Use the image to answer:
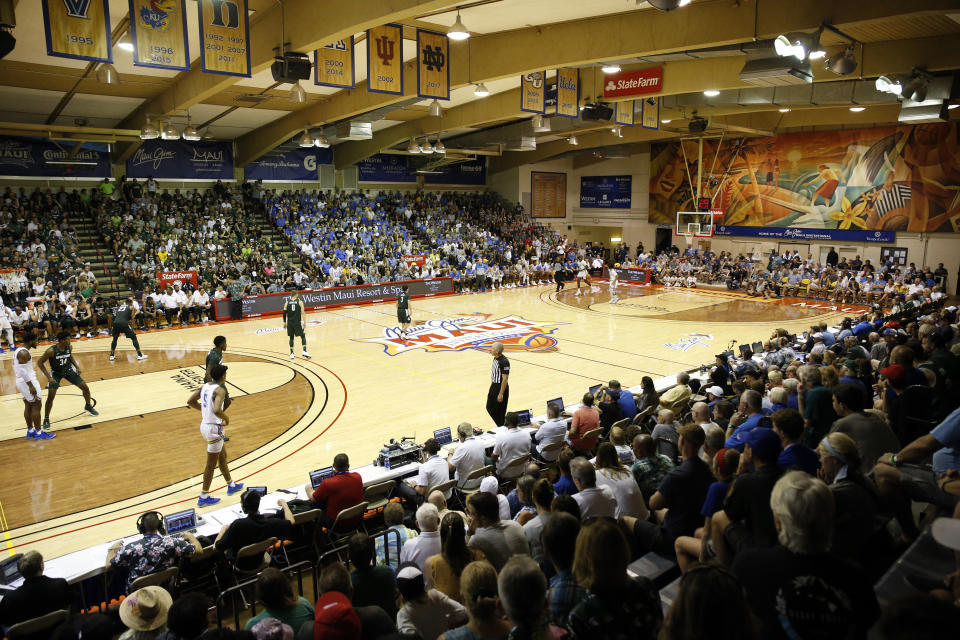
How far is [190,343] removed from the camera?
1819cm

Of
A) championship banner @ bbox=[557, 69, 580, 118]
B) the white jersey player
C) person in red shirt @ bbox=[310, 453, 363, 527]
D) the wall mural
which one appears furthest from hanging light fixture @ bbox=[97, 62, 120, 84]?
the wall mural

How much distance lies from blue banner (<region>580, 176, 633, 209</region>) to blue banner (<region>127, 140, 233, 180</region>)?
874 inches

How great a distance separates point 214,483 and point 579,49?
1119 centimetres

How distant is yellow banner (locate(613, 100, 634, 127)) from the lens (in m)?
19.6

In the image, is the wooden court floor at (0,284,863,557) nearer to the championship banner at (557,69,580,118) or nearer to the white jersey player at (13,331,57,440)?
the white jersey player at (13,331,57,440)

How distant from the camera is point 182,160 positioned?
25969mm

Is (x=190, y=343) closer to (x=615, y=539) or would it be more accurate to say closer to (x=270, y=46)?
(x=270, y=46)

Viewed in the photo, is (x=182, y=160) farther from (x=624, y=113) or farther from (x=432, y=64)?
(x=624, y=113)

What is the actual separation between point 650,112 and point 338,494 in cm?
1862

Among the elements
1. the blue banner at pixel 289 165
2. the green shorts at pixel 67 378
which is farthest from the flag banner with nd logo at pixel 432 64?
the blue banner at pixel 289 165

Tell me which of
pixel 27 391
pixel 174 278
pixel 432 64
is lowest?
pixel 27 391

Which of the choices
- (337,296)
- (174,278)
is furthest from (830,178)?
(174,278)

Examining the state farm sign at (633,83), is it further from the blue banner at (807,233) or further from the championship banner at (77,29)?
the blue banner at (807,233)

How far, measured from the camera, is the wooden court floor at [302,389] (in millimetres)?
8766
